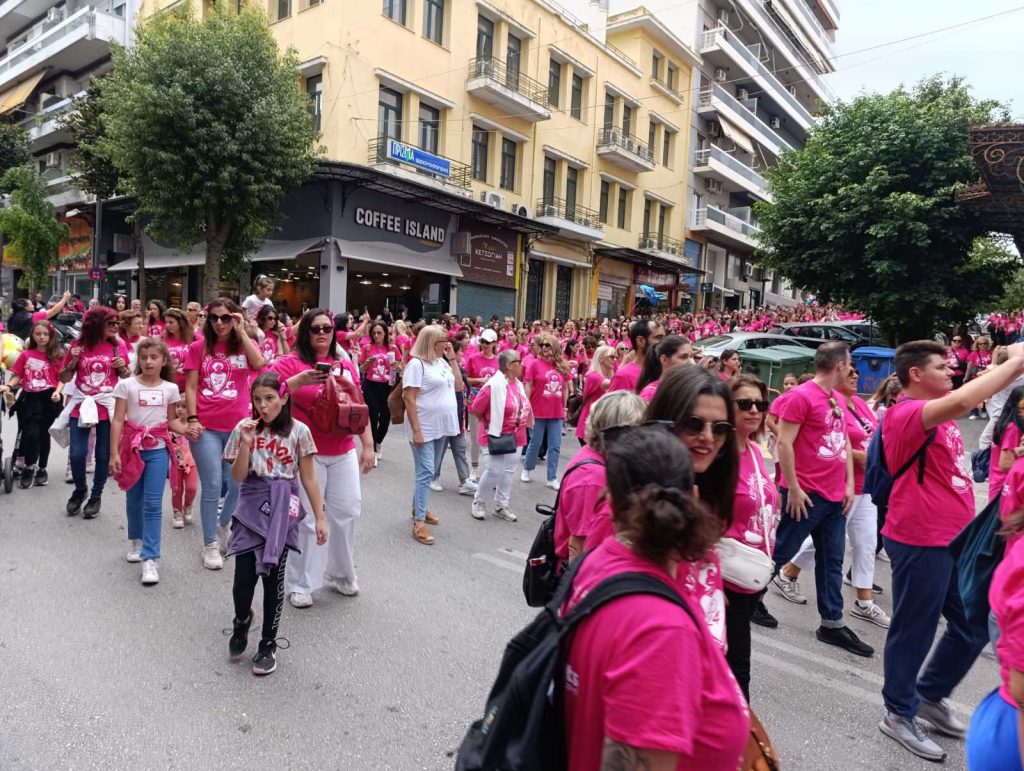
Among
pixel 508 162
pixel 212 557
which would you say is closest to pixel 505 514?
pixel 212 557

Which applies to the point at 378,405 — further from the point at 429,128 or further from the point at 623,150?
the point at 623,150

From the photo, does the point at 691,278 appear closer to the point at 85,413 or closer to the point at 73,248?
the point at 73,248

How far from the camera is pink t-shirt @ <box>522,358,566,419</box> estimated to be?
7.45 meters

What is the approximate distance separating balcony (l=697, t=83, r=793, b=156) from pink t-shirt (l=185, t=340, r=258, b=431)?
31254mm

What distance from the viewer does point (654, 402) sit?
7.50 ft

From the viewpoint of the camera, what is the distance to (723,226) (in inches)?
1432

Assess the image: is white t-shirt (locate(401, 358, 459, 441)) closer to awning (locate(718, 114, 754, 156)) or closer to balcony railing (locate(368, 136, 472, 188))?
balcony railing (locate(368, 136, 472, 188))

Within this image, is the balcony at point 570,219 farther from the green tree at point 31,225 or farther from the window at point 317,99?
the green tree at point 31,225

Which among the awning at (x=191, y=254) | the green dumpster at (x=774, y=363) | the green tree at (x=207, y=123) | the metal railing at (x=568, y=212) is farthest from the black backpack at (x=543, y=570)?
the metal railing at (x=568, y=212)

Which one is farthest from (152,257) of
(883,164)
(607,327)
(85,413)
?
(883,164)

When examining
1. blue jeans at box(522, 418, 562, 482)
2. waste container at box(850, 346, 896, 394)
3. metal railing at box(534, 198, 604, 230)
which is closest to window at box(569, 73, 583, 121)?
metal railing at box(534, 198, 604, 230)

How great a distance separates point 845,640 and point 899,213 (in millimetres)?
15043

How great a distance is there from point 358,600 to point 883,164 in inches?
692

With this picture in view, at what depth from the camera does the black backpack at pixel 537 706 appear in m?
1.30
